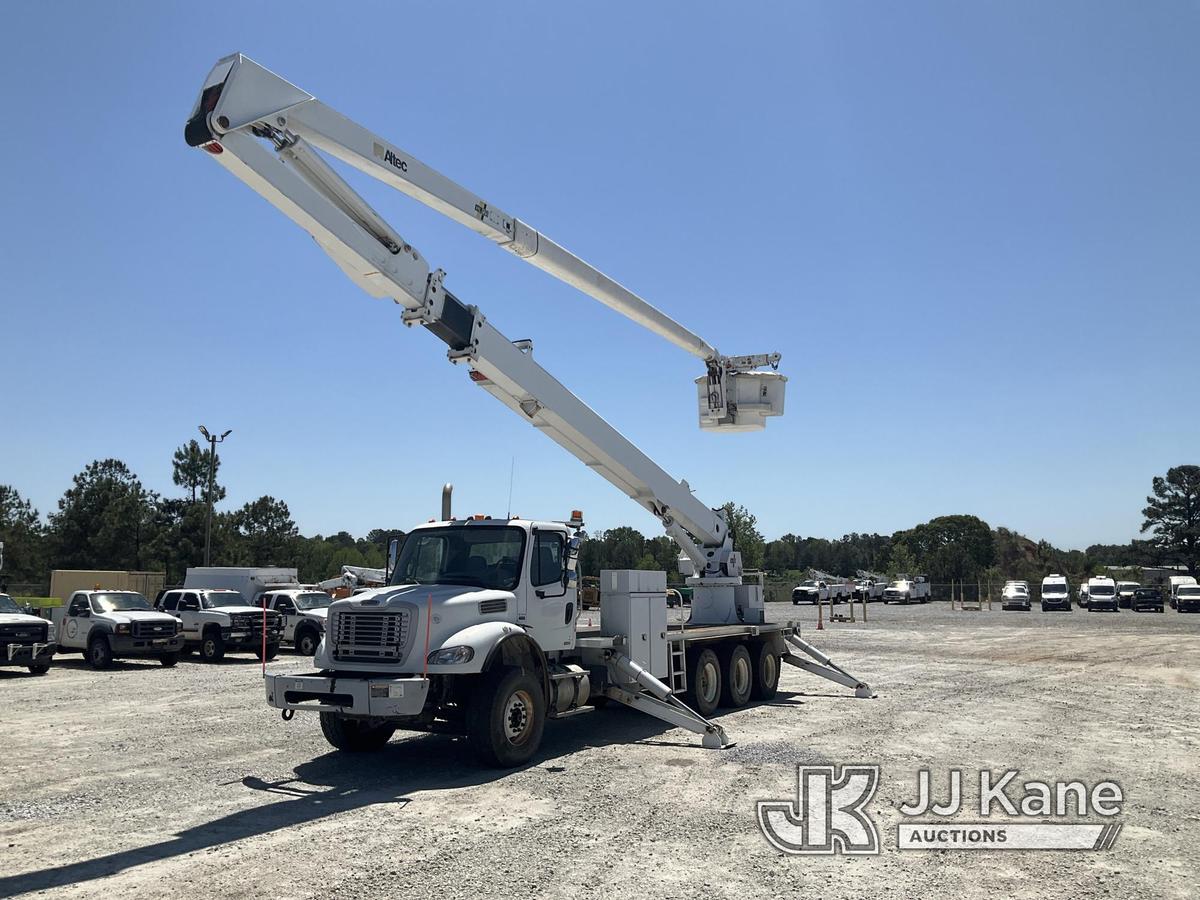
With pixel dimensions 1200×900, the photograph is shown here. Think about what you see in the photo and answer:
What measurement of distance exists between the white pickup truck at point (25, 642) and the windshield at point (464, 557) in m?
12.4

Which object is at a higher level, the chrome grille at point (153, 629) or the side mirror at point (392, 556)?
the side mirror at point (392, 556)

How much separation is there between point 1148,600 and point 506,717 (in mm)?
54274

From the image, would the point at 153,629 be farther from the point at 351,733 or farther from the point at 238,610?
the point at 351,733

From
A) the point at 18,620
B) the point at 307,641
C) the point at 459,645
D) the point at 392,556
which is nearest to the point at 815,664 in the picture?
the point at 392,556

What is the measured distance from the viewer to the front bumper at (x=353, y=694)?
891 centimetres

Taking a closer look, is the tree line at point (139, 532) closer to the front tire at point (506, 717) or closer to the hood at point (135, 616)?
the hood at point (135, 616)

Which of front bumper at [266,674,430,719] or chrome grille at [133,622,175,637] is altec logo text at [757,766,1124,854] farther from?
chrome grille at [133,622,175,637]

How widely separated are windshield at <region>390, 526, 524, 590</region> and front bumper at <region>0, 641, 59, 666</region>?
12.4m

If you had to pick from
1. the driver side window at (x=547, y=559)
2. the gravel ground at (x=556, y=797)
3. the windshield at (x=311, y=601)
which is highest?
the driver side window at (x=547, y=559)

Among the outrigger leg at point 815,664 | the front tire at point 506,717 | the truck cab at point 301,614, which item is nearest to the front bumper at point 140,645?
the truck cab at point 301,614

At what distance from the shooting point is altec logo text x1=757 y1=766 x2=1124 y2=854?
22.7 ft

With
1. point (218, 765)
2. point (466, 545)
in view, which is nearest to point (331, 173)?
point (466, 545)

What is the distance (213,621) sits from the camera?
23.6 m

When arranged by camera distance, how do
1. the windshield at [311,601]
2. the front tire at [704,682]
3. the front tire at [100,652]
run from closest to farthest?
the front tire at [704,682] → the front tire at [100,652] → the windshield at [311,601]
